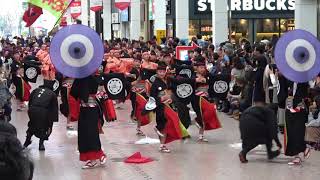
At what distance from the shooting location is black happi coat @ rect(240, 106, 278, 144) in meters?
10.8

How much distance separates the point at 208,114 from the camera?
1312cm

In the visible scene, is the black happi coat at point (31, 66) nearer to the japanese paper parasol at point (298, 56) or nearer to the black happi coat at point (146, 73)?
the black happi coat at point (146, 73)

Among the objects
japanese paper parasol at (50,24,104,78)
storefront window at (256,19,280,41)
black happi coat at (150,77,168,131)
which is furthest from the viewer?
storefront window at (256,19,280,41)

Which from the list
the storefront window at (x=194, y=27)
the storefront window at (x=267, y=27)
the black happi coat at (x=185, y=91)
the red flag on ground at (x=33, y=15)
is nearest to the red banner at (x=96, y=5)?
the storefront window at (x=194, y=27)

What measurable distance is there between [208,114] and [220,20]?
13.7 m

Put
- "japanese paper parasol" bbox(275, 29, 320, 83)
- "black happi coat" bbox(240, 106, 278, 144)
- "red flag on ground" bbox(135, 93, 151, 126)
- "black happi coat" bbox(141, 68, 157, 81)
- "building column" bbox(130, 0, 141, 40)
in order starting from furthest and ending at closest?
"building column" bbox(130, 0, 141, 40) → "black happi coat" bbox(141, 68, 157, 81) → "red flag on ground" bbox(135, 93, 151, 126) → "black happi coat" bbox(240, 106, 278, 144) → "japanese paper parasol" bbox(275, 29, 320, 83)

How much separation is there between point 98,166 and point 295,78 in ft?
11.1

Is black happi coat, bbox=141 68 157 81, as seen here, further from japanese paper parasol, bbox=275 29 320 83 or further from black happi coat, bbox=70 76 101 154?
japanese paper parasol, bbox=275 29 320 83

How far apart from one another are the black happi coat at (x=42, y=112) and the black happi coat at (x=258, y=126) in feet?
Result: 11.5

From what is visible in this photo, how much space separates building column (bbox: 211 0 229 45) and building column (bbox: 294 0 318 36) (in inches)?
251

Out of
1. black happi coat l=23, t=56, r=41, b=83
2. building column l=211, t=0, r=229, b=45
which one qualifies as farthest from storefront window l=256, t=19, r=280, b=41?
black happi coat l=23, t=56, r=41, b=83

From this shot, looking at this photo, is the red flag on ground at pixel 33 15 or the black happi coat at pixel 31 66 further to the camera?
the red flag on ground at pixel 33 15

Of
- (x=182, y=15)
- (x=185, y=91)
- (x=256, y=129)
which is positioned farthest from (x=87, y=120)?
(x=182, y=15)

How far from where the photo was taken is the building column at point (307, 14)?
2002 cm
